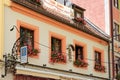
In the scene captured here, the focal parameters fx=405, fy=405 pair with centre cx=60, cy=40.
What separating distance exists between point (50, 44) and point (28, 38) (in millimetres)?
1914

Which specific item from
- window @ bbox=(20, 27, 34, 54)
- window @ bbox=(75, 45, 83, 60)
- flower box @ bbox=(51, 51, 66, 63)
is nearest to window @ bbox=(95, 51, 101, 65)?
window @ bbox=(75, 45, 83, 60)

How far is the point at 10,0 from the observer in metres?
20.4

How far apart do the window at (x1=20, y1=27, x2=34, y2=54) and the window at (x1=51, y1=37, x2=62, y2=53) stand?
197 centimetres

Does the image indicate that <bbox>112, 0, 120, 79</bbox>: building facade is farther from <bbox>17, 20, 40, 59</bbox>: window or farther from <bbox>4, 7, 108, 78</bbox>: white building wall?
<bbox>17, 20, 40, 59</bbox>: window

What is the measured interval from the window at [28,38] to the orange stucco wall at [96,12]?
10.2 meters

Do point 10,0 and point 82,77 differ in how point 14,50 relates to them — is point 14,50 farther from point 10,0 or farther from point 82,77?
point 82,77

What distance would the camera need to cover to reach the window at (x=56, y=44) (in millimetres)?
23683

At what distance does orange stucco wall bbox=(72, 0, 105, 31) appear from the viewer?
1234 inches

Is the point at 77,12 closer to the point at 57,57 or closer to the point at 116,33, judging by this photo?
the point at 116,33

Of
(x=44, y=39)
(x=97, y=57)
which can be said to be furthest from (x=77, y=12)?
(x=44, y=39)

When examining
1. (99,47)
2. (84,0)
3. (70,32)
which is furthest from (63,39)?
(84,0)

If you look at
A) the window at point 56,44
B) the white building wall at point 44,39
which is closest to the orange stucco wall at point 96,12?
the white building wall at point 44,39

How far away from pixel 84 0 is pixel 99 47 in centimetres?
619

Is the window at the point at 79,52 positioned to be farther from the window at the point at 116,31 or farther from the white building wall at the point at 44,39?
the window at the point at 116,31
